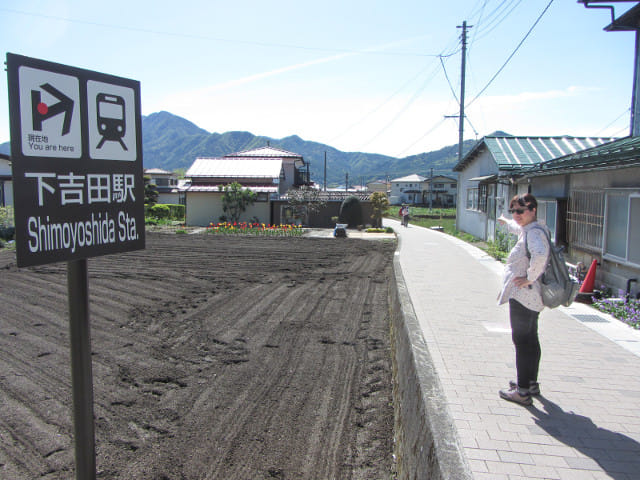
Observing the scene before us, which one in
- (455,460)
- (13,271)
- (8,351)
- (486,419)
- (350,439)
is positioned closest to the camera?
(455,460)

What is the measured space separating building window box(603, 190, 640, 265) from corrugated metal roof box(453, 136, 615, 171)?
7.79 metres

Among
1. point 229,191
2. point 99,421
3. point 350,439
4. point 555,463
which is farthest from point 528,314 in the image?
point 229,191

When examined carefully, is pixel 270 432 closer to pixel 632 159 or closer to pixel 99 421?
pixel 99 421

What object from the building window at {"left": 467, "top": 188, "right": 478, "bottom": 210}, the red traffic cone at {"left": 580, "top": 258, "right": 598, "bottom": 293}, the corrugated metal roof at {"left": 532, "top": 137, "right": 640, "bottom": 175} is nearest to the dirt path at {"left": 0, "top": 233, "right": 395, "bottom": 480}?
the red traffic cone at {"left": 580, "top": 258, "right": 598, "bottom": 293}

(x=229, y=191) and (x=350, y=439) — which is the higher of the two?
(x=229, y=191)

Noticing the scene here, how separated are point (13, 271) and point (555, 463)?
14739mm

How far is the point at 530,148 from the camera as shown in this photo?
17812 millimetres

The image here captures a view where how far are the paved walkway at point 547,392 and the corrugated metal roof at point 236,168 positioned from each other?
28.3m

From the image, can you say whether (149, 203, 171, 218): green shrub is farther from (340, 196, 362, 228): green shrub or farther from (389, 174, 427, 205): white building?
(389, 174, 427, 205): white building

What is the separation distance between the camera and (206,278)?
42.2ft

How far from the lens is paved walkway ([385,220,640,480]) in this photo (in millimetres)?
3279

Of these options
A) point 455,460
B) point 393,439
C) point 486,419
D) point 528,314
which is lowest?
point 393,439

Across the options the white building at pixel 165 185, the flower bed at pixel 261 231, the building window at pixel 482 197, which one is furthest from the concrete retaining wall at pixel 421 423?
the white building at pixel 165 185

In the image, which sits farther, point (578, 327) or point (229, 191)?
point (229, 191)
